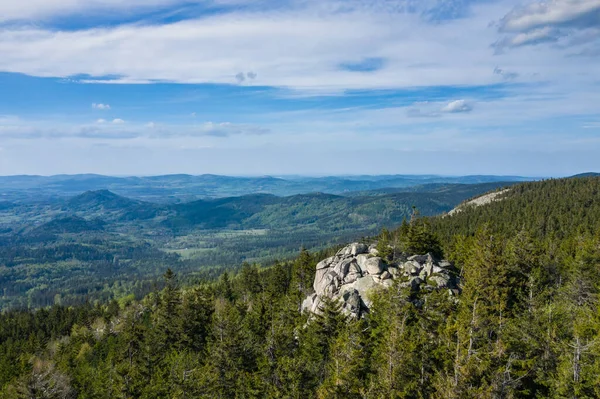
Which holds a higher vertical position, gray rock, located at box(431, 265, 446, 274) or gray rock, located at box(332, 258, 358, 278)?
gray rock, located at box(431, 265, 446, 274)

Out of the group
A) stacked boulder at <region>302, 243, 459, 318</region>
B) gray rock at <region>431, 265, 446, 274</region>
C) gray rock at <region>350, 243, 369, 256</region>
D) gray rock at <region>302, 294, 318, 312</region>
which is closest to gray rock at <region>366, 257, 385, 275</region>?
stacked boulder at <region>302, 243, 459, 318</region>

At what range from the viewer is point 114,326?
413 ft

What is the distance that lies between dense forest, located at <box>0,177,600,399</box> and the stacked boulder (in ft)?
10.1

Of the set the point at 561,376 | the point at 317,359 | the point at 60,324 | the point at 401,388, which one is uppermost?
the point at 561,376

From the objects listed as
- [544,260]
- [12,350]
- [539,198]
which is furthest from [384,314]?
[539,198]

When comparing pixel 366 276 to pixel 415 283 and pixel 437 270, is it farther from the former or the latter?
pixel 437 270

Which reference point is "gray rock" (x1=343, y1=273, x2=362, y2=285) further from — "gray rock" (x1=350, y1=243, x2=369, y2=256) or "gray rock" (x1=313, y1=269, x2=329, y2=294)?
"gray rock" (x1=350, y1=243, x2=369, y2=256)

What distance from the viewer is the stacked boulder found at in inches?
2749

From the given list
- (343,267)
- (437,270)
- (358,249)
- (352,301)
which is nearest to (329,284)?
(343,267)

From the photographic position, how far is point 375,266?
252 feet

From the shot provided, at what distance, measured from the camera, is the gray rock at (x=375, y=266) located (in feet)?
251

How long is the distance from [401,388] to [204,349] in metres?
52.5

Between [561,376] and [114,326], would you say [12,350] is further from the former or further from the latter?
[561,376]

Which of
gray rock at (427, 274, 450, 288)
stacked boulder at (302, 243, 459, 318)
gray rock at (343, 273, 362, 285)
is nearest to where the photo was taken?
gray rock at (427, 274, 450, 288)
